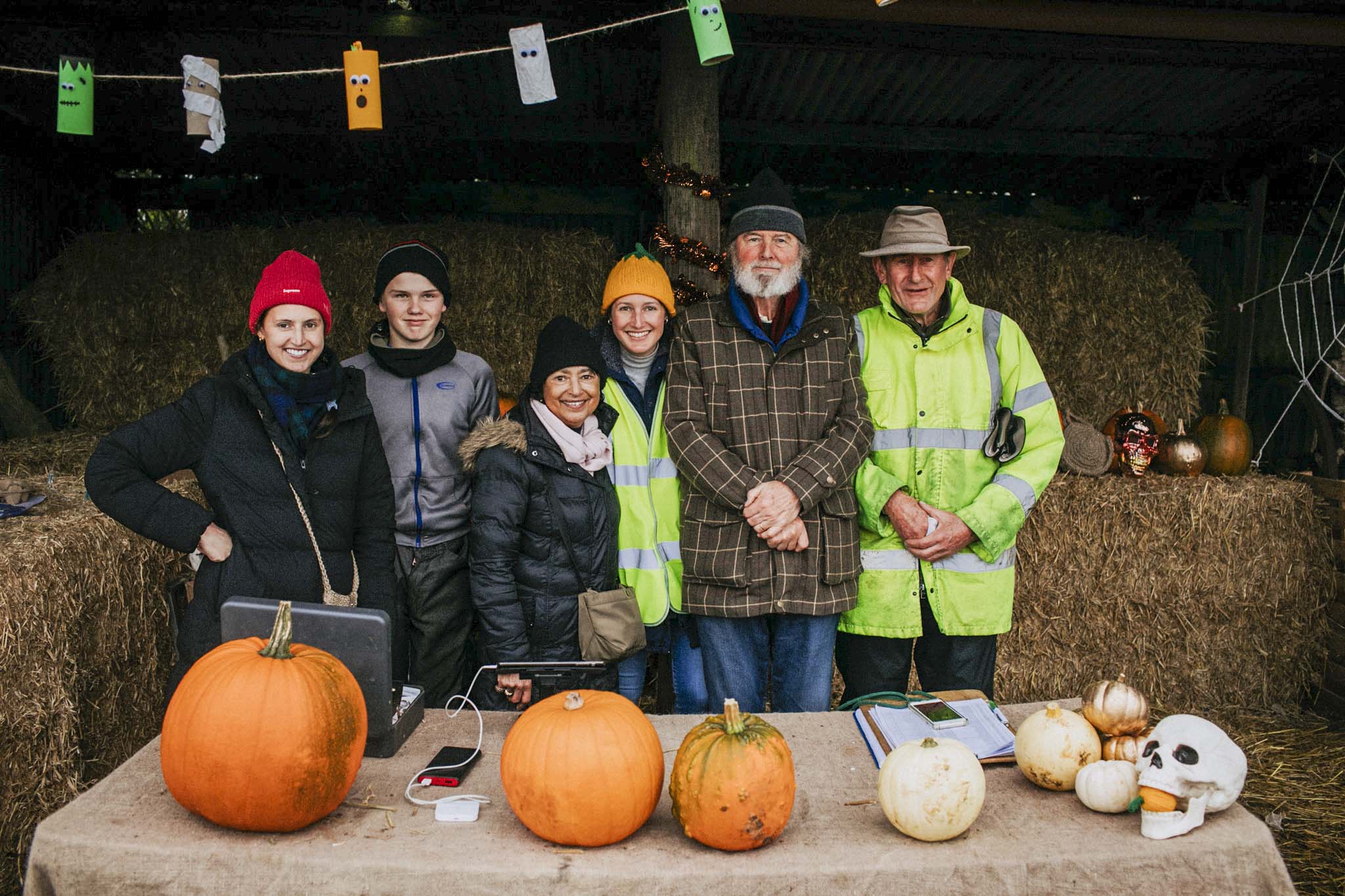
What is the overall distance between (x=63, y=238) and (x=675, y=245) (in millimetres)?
3983

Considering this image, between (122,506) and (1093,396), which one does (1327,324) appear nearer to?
(1093,396)

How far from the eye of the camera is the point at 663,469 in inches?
114

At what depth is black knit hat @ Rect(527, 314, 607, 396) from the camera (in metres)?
2.72

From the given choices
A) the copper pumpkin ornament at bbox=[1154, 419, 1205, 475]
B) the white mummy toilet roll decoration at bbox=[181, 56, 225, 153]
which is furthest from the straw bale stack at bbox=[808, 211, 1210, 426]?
the white mummy toilet roll decoration at bbox=[181, 56, 225, 153]

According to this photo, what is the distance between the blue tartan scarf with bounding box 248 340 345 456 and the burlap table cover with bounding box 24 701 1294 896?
1040 millimetres

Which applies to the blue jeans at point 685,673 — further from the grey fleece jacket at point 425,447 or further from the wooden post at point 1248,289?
the wooden post at point 1248,289

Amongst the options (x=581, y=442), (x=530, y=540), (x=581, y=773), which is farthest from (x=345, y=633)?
(x=581, y=442)

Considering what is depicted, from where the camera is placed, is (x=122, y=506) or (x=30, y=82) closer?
(x=122, y=506)

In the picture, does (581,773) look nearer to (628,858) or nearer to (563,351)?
(628,858)

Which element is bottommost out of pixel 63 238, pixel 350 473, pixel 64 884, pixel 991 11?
pixel 64 884

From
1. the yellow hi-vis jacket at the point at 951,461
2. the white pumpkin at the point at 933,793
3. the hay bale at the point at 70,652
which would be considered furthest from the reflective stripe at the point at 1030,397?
the hay bale at the point at 70,652

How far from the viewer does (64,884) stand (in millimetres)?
1495

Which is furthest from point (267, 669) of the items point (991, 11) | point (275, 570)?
point (991, 11)

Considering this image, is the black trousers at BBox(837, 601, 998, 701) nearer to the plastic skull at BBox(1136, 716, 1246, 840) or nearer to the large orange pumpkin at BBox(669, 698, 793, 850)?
the plastic skull at BBox(1136, 716, 1246, 840)
